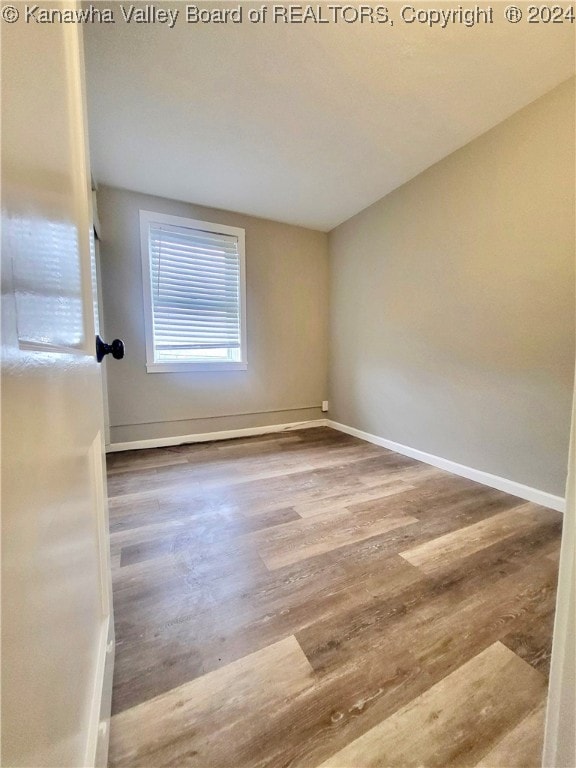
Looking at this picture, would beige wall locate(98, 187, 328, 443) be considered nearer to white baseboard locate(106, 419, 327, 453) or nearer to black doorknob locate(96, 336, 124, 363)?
white baseboard locate(106, 419, 327, 453)

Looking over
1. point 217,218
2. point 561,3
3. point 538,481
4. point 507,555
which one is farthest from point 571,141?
point 217,218

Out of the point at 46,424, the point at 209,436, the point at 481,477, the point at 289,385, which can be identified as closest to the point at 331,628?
the point at 46,424

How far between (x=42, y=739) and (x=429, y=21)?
2.48 meters

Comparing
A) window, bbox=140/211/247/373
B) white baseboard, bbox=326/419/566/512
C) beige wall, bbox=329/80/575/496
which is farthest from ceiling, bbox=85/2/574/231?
white baseboard, bbox=326/419/566/512

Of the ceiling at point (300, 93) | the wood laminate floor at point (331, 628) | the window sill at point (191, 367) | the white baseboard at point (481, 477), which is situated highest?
the ceiling at point (300, 93)

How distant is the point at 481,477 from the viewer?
2.09m

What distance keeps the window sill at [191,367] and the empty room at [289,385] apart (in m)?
0.03

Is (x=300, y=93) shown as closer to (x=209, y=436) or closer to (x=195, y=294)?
(x=195, y=294)

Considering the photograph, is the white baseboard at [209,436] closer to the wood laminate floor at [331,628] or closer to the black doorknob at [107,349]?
the wood laminate floor at [331,628]

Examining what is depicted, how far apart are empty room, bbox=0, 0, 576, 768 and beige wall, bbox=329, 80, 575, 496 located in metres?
0.02

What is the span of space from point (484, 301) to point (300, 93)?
1736 millimetres

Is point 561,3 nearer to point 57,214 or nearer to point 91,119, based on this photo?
point 57,214

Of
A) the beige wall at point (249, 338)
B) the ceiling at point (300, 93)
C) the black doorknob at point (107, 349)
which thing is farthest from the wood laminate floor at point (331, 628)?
the ceiling at point (300, 93)

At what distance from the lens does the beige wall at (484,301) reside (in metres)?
1.70
